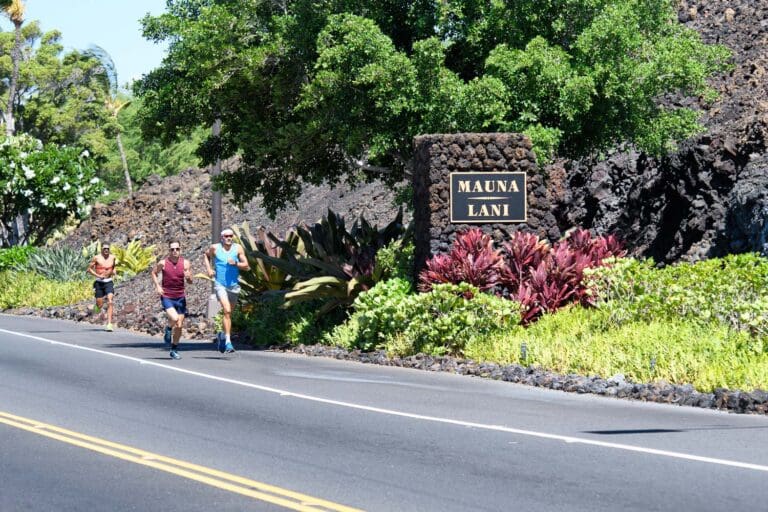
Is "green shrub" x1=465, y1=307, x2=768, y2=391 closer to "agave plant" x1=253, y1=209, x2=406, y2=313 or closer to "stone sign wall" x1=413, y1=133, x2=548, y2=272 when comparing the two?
"stone sign wall" x1=413, y1=133, x2=548, y2=272

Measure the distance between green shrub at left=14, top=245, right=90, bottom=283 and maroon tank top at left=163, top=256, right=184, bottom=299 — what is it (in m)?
18.8

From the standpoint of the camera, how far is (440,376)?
51.9 feet

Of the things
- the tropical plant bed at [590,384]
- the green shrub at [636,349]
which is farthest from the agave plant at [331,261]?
the green shrub at [636,349]

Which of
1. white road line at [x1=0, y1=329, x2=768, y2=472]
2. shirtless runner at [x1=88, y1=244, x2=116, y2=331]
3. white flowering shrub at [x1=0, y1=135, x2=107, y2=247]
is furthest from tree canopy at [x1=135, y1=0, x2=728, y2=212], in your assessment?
white flowering shrub at [x1=0, y1=135, x2=107, y2=247]

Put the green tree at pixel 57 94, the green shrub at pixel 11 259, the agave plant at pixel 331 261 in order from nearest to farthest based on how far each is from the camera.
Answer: the agave plant at pixel 331 261, the green shrub at pixel 11 259, the green tree at pixel 57 94

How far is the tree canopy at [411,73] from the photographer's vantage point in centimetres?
1988

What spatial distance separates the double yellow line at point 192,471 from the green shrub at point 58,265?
26545mm

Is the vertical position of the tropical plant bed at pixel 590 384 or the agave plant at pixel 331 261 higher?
the agave plant at pixel 331 261

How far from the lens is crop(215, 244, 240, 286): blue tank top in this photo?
19203 mm

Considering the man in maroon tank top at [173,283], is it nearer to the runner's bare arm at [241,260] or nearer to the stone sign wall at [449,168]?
the runner's bare arm at [241,260]

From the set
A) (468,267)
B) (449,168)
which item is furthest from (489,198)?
(468,267)

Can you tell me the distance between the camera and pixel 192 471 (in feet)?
29.3

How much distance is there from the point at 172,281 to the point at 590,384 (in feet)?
26.7

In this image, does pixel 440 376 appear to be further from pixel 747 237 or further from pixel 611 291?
pixel 747 237
